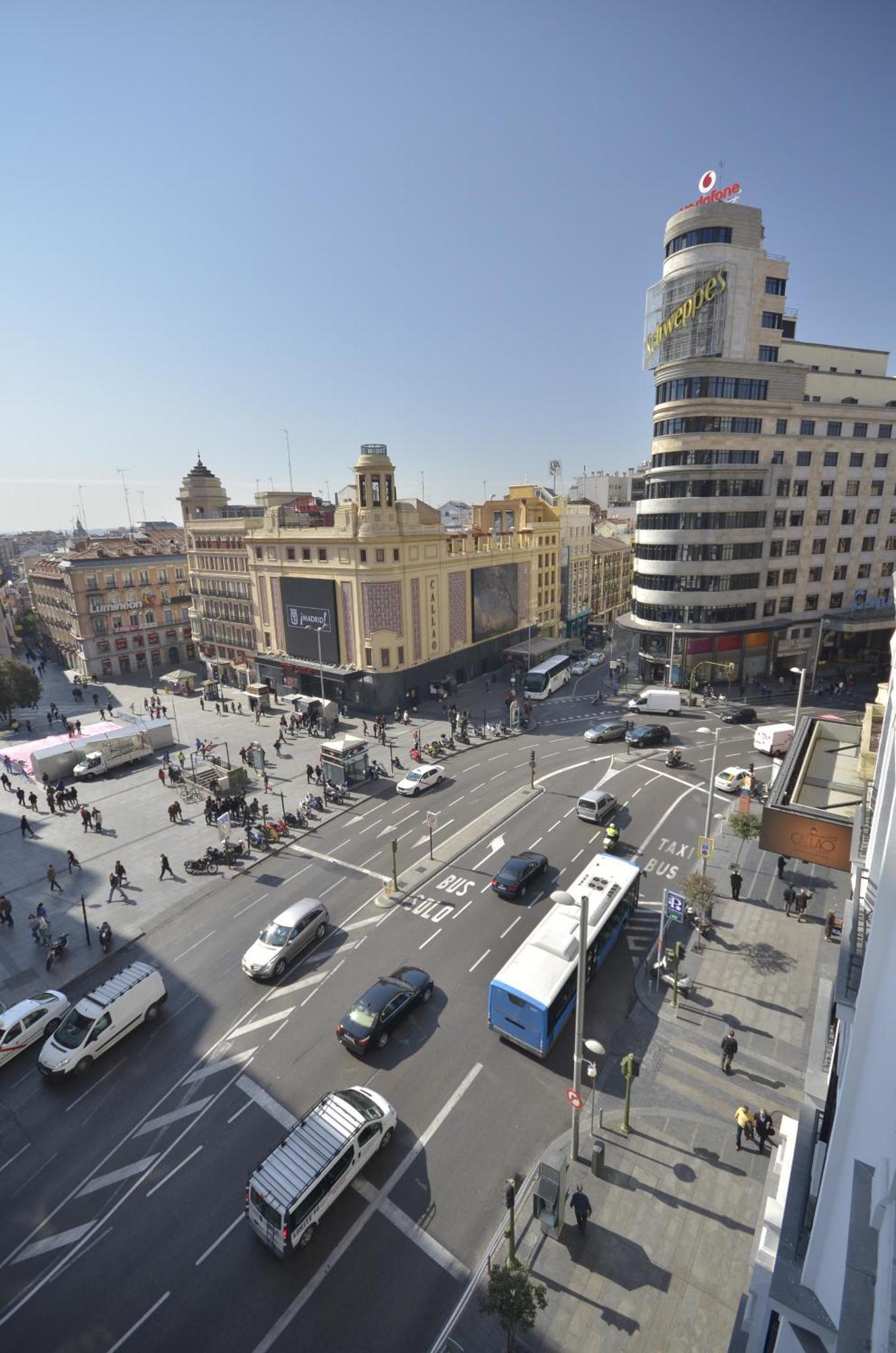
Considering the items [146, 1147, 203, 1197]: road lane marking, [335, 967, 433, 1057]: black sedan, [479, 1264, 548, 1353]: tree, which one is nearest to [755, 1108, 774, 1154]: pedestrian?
[479, 1264, 548, 1353]: tree

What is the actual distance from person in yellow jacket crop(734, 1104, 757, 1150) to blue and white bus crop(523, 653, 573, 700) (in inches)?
1821

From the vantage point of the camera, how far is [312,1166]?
14648 mm

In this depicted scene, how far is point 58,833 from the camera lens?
36.3 meters

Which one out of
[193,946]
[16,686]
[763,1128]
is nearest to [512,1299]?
[763,1128]

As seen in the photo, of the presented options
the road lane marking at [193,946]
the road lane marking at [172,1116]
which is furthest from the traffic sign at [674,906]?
the road lane marking at [193,946]

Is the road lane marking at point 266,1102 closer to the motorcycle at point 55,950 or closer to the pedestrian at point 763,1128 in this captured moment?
the motorcycle at point 55,950

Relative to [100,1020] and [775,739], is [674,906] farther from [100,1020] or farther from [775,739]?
[775,739]

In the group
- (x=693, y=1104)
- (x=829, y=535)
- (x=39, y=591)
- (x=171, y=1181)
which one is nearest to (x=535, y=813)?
(x=693, y=1104)

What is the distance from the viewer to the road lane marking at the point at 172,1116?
1755 cm

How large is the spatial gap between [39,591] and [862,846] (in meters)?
98.6

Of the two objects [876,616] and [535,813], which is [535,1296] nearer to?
[535,813]

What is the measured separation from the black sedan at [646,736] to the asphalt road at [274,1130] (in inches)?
654

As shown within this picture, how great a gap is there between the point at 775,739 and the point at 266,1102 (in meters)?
38.9

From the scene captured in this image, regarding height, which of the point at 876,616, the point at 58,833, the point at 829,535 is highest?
the point at 829,535
